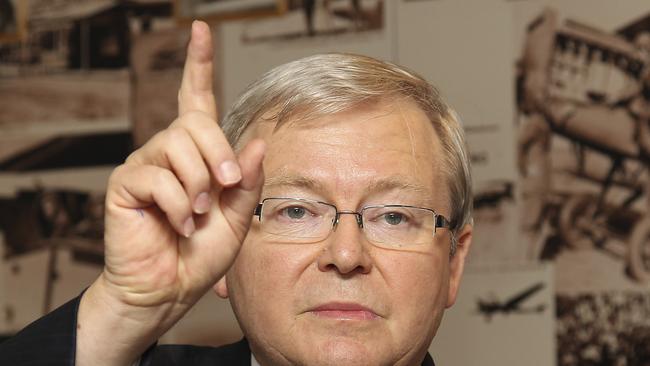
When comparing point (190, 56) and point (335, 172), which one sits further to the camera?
point (335, 172)

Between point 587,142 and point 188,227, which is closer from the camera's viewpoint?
point 188,227

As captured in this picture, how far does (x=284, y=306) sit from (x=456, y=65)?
1.05 metres

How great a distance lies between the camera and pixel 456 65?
7.25ft

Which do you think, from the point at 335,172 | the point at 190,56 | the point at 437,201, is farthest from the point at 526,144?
the point at 190,56

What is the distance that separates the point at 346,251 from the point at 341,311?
3.3 inches

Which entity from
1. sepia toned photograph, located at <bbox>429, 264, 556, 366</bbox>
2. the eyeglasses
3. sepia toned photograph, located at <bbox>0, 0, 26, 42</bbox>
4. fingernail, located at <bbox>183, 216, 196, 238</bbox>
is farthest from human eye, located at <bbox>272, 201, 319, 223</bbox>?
sepia toned photograph, located at <bbox>0, 0, 26, 42</bbox>

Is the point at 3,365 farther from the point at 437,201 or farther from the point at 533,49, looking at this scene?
the point at 533,49

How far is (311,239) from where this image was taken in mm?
1350

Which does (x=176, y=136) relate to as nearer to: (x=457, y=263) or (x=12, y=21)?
(x=457, y=263)

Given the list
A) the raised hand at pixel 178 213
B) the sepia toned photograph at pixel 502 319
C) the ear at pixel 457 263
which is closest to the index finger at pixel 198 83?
the raised hand at pixel 178 213

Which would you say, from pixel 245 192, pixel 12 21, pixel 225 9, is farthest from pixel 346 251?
pixel 12 21

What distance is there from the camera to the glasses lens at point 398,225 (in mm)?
1374

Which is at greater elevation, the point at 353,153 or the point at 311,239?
the point at 353,153

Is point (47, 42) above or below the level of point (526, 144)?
above
